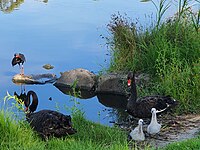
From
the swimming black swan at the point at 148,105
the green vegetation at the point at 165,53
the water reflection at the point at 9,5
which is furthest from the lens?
the water reflection at the point at 9,5

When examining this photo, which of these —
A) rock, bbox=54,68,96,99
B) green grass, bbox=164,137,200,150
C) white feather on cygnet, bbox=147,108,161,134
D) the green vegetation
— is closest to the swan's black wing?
white feather on cygnet, bbox=147,108,161,134

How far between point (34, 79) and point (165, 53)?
3287mm

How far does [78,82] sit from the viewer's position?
11008 millimetres

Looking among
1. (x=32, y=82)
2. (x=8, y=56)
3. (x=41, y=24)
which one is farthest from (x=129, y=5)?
(x=32, y=82)

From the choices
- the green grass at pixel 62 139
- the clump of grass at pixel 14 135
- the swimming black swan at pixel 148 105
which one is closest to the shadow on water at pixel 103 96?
the swimming black swan at pixel 148 105

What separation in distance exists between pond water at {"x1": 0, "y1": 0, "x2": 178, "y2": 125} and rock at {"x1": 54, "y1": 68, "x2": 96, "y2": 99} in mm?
214

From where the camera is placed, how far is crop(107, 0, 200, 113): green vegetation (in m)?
8.63

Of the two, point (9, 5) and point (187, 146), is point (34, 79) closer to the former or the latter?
point (187, 146)

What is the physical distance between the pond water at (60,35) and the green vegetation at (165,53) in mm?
961

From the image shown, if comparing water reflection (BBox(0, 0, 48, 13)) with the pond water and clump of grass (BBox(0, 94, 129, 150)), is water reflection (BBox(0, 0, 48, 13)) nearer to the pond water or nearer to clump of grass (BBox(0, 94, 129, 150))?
the pond water

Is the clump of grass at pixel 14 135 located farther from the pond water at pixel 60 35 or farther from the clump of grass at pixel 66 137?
the pond water at pixel 60 35

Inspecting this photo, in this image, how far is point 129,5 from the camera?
17203 mm

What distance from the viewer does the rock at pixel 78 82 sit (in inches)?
426

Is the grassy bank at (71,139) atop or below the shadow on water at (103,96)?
atop
